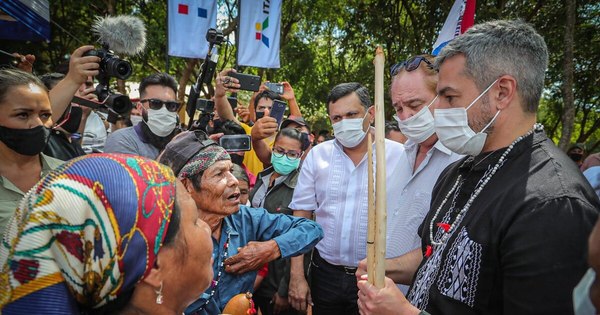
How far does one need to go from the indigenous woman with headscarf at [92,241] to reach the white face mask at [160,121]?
8.80 ft

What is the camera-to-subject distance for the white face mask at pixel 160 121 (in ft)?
12.1

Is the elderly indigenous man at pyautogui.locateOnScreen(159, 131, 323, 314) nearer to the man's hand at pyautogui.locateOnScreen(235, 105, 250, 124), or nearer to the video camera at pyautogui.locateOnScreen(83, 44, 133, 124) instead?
the video camera at pyautogui.locateOnScreen(83, 44, 133, 124)

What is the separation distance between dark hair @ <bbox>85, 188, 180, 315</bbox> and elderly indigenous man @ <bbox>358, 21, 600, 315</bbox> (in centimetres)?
79

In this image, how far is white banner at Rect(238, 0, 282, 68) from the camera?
8.48 meters

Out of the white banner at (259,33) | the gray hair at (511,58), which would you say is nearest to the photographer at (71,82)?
the gray hair at (511,58)

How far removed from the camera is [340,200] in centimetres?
313

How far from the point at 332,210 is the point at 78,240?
2294 mm

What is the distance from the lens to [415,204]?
2.55m

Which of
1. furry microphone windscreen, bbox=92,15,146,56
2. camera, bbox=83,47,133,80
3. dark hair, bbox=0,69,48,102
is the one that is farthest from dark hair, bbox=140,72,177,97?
dark hair, bbox=0,69,48,102

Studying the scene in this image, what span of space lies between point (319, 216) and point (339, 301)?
0.64m

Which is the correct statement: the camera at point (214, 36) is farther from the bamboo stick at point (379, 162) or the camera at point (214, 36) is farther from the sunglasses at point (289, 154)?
the bamboo stick at point (379, 162)

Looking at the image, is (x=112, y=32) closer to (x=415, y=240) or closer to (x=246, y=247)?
(x=246, y=247)

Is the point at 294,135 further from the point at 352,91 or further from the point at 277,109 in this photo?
the point at 352,91

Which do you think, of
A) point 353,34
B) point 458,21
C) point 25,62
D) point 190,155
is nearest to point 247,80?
point 190,155
